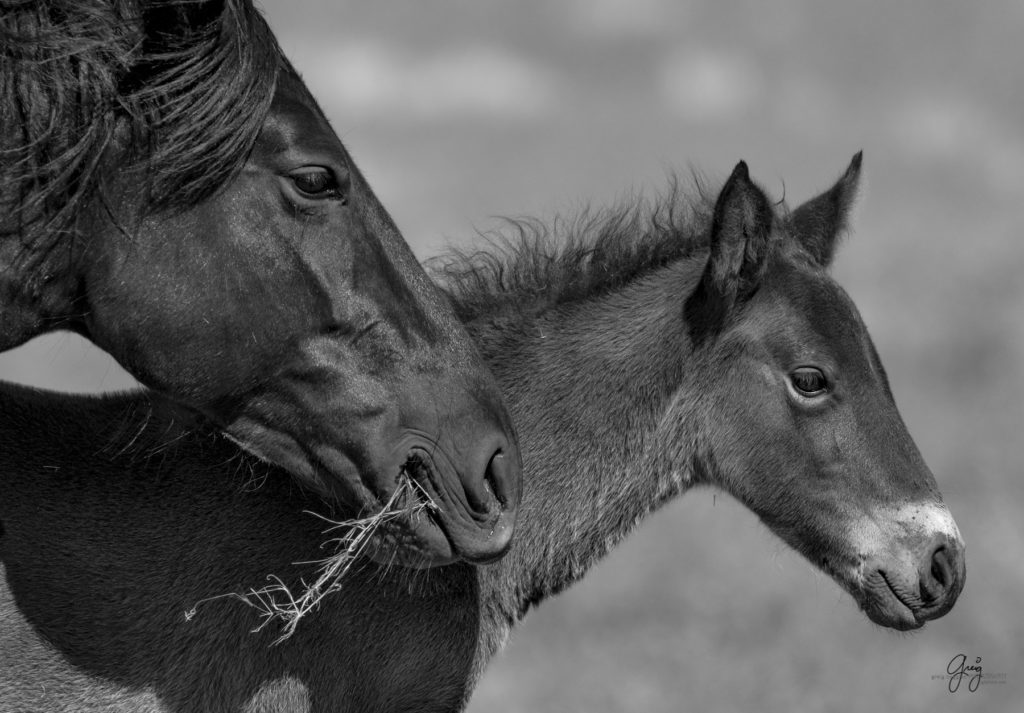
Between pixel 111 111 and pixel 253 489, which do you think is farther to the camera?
pixel 253 489

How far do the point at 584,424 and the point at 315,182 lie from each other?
1.49 metres

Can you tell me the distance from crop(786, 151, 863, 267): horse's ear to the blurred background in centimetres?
12

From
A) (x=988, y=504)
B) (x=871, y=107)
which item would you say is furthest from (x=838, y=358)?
(x=871, y=107)

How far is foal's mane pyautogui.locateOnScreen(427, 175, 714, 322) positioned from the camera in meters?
4.99

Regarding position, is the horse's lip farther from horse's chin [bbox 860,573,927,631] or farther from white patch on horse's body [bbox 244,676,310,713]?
white patch on horse's body [bbox 244,676,310,713]

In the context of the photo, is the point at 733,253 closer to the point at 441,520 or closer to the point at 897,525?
the point at 897,525

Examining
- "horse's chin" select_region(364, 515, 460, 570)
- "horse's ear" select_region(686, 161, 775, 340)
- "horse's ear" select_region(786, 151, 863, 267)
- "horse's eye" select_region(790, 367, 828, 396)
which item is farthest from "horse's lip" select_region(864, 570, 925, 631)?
"horse's chin" select_region(364, 515, 460, 570)

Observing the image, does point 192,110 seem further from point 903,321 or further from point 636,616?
point 903,321

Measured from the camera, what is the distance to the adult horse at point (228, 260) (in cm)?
354

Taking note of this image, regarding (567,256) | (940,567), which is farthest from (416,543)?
(940,567)

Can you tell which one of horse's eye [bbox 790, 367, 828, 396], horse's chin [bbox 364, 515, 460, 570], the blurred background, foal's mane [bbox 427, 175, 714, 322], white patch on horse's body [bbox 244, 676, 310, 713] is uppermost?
horse's chin [bbox 364, 515, 460, 570]

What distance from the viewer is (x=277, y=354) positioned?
367cm

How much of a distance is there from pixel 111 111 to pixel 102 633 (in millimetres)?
1553

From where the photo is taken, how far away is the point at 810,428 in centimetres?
481
